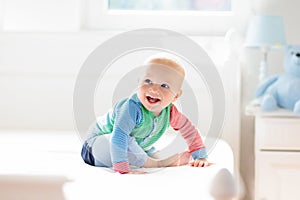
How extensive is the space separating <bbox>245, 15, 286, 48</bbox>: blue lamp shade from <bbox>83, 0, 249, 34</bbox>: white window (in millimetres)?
303

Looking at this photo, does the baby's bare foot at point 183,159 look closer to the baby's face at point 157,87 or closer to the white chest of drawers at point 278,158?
the baby's face at point 157,87

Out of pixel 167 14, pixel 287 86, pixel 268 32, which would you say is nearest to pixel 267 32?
pixel 268 32

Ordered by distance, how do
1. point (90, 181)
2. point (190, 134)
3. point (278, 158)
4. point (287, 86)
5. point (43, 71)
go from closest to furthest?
point (90, 181)
point (190, 134)
point (278, 158)
point (287, 86)
point (43, 71)

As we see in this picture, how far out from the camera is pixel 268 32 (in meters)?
2.03

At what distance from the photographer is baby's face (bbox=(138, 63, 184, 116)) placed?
1259 mm

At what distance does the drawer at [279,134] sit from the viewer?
6.08ft

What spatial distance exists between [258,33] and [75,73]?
2.66 feet

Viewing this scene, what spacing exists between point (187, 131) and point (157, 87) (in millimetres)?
179

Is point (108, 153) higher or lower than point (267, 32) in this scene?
lower

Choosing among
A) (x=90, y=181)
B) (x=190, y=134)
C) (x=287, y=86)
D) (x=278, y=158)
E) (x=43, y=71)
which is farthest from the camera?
(x=43, y=71)

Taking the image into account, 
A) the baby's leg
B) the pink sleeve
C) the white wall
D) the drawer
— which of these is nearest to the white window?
the white wall

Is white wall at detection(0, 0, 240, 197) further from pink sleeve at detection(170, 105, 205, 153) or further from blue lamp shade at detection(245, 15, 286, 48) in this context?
pink sleeve at detection(170, 105, 205, 153)

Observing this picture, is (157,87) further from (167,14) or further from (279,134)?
(167,14)

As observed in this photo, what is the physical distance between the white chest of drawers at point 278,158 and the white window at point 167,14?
2.08 feet
